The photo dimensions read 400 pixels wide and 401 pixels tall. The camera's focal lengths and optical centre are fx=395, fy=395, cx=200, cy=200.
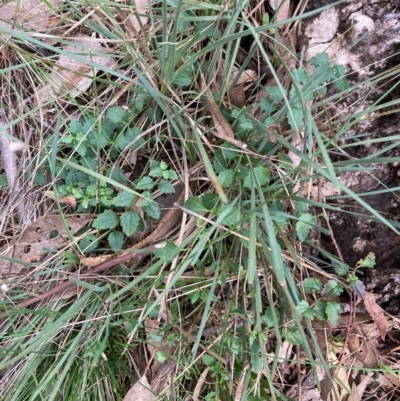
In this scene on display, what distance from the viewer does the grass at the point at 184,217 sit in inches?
39.3

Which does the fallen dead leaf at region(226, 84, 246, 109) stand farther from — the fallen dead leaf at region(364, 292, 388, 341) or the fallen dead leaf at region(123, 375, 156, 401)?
the fallen dead leaf at region(123, 375, 156, 401)

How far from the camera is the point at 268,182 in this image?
1010mm

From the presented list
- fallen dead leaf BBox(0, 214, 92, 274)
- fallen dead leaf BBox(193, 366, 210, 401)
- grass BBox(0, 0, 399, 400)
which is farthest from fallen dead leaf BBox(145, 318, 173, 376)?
fallen dead leaf BBox(0, 214, 92, 274)

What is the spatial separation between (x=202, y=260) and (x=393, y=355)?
2.02 ft

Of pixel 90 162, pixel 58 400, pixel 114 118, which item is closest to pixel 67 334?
pixel 58 400

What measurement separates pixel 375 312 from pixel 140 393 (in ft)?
2.26

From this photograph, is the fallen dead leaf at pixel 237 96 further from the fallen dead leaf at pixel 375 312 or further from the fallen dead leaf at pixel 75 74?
the fallen dead leaf at pixel 375 312

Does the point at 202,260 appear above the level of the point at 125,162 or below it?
below

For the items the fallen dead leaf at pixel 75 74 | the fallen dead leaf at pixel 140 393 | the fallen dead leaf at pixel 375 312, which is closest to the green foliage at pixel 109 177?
Result: the fallen dead leaf at pixel 75 74

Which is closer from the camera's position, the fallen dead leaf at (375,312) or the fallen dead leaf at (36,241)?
the fallen dead leaf at (375,312)

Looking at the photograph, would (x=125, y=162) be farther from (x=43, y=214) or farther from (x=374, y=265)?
(x=374, y=265)

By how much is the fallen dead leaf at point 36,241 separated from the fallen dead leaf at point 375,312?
85 centimetres

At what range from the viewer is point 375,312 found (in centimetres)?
105

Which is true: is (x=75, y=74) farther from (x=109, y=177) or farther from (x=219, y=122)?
(x=219, y=122)
